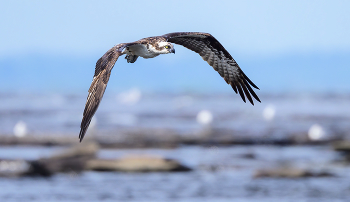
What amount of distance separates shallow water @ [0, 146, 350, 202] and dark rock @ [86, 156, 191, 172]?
0.27 m

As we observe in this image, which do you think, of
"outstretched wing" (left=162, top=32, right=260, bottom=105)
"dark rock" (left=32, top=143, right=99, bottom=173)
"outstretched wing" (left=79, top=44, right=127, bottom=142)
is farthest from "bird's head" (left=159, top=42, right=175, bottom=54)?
"dark rock" (left=32, top=143, right=99, bottom=173)

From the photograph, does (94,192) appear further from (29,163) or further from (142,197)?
(29,163)

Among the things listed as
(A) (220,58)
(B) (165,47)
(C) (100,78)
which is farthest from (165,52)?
(C) (100,78)

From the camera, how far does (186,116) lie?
57344mm

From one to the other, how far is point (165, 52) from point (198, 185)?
14074mm

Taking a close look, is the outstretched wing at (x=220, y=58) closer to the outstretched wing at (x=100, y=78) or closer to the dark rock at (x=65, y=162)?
the outstretched wing at (x=100, y=78)

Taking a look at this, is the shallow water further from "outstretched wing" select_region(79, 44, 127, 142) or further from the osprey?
"outstretched wing" select_region(79, 44, 127, 142)

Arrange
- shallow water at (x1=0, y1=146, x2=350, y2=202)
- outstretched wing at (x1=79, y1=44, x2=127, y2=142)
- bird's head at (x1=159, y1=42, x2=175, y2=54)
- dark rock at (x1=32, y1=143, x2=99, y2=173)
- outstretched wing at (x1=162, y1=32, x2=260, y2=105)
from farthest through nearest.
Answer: dark rock at (x1=32, y1=143, x2=99, y2=173), shallow water at (x1=0, y1=146, x2=350, y2=202), outstretched wing at (x1=162, y1=32, x2=260, y2=105), bird's head at (x1=159, y1=42, x2=175, y2=54), outstretched wing at (x1=79, y1=44, x2=127, y2=142)

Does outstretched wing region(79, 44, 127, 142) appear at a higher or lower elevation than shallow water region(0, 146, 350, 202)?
higher

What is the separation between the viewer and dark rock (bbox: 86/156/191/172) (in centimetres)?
2636

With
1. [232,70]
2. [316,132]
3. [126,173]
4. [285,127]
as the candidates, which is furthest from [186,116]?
[232,70]

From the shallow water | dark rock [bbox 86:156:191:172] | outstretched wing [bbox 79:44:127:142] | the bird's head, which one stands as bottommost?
the shallow water

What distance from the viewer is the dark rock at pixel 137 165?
86.5 feet

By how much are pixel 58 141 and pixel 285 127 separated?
60.0ft
